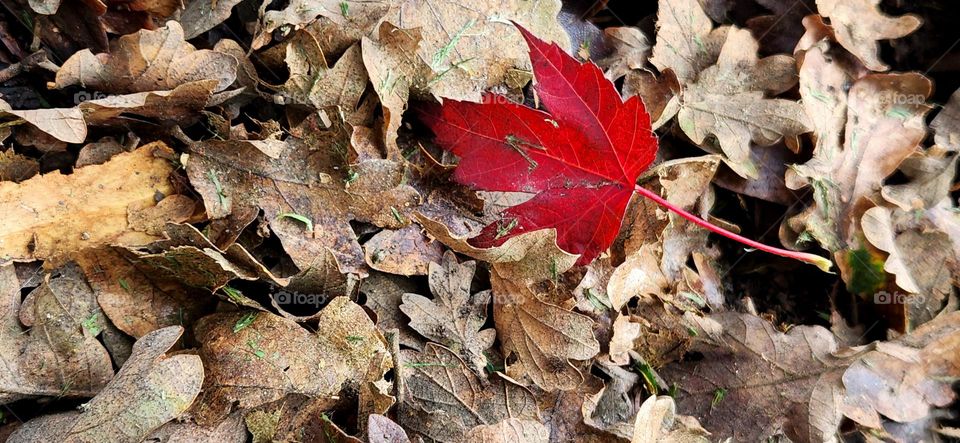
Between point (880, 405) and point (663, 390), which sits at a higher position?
point (663, 390)

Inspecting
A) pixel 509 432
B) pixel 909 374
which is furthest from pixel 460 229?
pixel 909 374

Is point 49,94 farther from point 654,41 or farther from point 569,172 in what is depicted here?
point 654,41

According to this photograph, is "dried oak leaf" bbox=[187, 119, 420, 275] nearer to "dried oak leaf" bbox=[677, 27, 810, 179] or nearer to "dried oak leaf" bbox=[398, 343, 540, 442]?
"dried oak leaf" bbox=[398, 343, 540, 442]

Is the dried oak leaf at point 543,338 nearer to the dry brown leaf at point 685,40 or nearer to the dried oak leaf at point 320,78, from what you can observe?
the dried oak leaf at point 320,78

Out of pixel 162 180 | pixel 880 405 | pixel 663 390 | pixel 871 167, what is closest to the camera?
pixel 162 180

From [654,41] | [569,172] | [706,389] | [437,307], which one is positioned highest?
[654,41]

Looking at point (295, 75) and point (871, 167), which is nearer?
point (295, 75)

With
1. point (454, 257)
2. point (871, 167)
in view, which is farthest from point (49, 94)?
point (871, 167)
